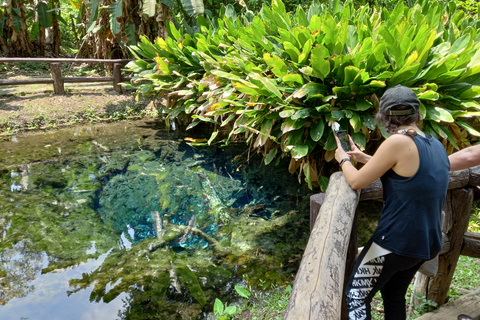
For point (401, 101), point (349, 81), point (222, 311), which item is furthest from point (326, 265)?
point (349, 81)

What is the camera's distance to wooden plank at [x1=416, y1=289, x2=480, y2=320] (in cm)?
233

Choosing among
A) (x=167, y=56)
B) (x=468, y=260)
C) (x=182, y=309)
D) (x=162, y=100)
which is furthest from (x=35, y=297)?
(x=162, y=100)

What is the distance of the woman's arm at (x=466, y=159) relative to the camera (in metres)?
1.85

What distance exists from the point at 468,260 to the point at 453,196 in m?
1.50

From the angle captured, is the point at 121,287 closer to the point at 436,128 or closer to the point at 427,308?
the point at 427,308

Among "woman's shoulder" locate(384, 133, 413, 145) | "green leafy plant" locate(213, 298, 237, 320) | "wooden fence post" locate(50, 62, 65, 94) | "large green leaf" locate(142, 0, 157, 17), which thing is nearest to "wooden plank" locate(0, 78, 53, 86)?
"wooden fence post" locate(50, 62, 65, 94)

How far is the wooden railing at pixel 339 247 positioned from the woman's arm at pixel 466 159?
0.32 metres

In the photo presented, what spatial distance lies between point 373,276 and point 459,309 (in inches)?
41.8

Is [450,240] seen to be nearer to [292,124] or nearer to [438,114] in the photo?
[438,114]

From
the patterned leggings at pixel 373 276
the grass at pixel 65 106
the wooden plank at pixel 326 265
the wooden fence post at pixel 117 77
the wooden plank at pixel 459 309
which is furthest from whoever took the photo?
the wooden fence post at pixel 117 77

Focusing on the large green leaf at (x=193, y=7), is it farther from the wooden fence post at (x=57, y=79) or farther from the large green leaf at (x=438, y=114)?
the large green leaf at (x=438, y=114)

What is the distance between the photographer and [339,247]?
1.41m

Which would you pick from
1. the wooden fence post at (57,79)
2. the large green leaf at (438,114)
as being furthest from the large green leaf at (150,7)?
the large green leaf at (438,114)

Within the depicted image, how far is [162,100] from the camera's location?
365 inches
